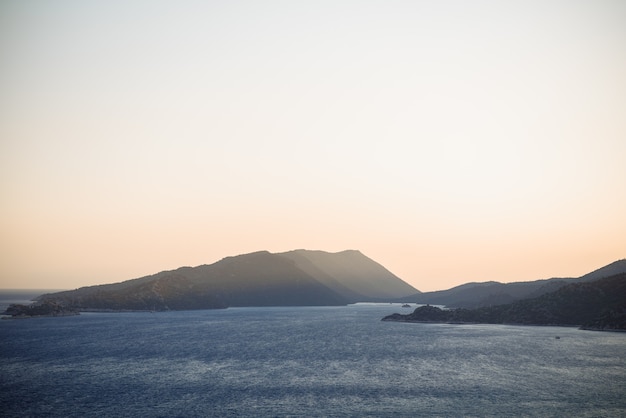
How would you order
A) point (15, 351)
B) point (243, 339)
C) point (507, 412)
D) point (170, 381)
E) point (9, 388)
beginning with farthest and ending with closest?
1. point (243, 339)
2. point (15, 351)
3. point (170, 381)
4. point (9, 388)
5. point (507, 412)

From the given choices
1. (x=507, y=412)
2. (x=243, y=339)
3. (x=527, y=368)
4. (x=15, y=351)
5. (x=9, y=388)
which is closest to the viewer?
(x=507, y=412)

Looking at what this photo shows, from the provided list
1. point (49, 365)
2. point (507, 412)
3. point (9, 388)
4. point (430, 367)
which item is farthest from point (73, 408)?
point (430, 367)

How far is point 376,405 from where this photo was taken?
255 ft

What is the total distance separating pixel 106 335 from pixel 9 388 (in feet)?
301

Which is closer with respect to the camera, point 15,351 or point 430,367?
point 430,367

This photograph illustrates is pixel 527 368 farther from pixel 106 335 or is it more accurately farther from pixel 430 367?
pixel 106 335

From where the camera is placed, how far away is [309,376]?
10169 centimetres

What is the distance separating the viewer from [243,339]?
559ft

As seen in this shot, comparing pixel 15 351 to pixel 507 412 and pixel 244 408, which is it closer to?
pixel 244 408

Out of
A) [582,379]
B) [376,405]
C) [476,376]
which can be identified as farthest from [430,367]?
[376,405]

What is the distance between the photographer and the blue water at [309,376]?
76312 millimetres

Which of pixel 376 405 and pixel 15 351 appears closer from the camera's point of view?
pixel 376 405

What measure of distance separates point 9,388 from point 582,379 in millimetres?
105052

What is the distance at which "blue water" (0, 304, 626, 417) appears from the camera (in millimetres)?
76312
